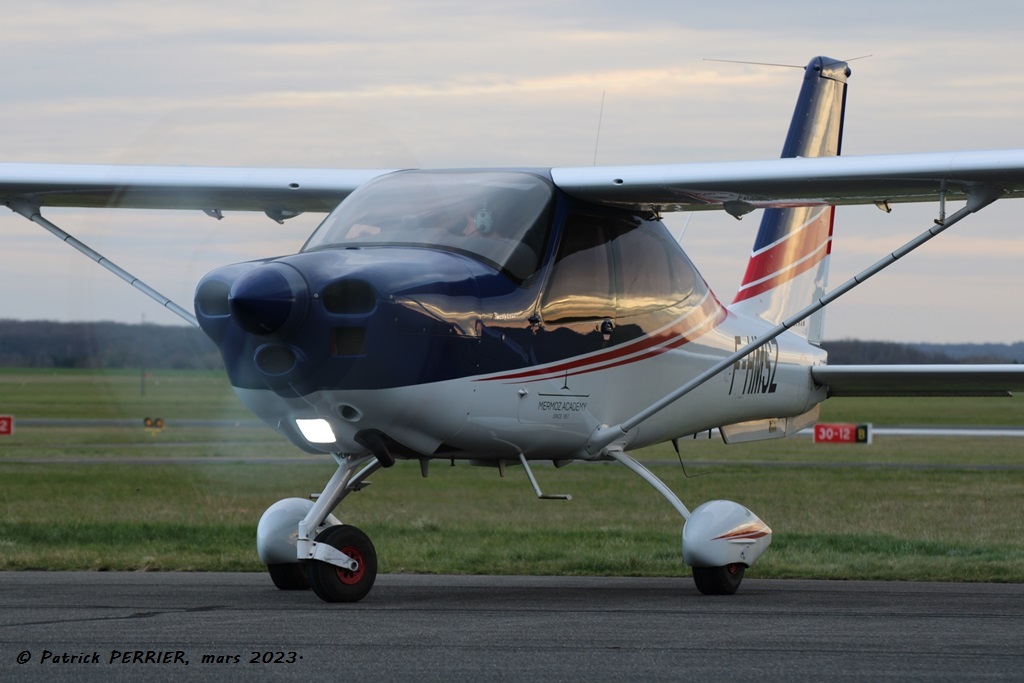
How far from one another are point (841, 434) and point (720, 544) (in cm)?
4045

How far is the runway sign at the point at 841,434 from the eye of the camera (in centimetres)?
4922

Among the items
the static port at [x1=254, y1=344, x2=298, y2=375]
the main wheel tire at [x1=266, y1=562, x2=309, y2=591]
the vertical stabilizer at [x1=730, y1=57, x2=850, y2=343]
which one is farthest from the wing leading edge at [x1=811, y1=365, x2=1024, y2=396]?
the static port at [x1=254, y1=344, x2=298, y2=375]

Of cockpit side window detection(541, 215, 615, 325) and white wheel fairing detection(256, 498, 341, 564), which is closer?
cockpit side window detection(541, 215, 615, 325)

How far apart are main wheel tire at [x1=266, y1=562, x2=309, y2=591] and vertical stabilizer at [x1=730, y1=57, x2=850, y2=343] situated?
579 cm

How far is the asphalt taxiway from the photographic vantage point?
279 inches

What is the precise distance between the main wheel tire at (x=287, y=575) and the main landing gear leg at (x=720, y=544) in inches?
108

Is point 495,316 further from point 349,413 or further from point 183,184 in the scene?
point 183,184

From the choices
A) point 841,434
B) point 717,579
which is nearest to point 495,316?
point 717,579

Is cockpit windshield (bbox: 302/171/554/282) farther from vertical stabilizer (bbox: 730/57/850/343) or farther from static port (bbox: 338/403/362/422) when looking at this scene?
vertical stabilizer (bbox: 730/57/850/343)

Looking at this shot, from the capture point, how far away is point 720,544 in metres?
11.5

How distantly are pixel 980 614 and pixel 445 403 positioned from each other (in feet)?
12.1

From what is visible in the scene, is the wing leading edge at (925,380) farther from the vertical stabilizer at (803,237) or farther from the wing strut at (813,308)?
the wing strut at (813,308)

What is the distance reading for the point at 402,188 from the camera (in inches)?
424

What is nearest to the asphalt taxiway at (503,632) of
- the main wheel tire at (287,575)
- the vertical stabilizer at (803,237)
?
the main wheel tire at (287,575)
